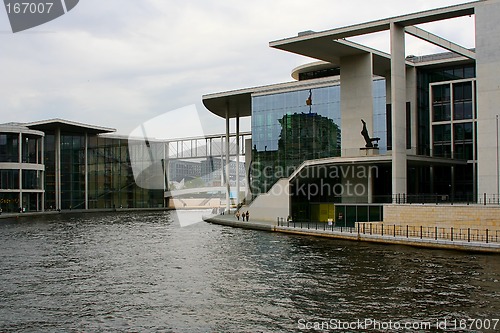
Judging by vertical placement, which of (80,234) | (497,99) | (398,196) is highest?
(497,99)

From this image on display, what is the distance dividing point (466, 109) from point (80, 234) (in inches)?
1631

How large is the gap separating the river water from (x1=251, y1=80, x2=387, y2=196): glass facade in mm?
21816

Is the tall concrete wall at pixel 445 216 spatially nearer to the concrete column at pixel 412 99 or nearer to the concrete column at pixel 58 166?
the concrete column at pixel 412 99

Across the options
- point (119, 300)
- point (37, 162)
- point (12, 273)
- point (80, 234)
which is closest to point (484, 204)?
point (119, 300)

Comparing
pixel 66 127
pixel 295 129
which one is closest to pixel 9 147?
pixel 66 127

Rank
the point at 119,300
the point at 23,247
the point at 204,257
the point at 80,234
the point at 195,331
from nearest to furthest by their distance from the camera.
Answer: the point at 195,331, the point at 119,300, the point at 204,257, the point at 23,247, the point at 80,234

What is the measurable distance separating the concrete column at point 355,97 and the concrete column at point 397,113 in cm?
678

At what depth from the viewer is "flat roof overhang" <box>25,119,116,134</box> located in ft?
312

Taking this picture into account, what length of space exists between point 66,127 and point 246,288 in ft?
271

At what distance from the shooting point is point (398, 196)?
47.0 m

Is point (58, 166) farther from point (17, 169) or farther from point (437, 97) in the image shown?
point (437, 97)

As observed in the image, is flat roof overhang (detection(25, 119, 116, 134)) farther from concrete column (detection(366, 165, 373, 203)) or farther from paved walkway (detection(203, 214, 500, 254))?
concrete column (detection(366, 165, 373, 203))

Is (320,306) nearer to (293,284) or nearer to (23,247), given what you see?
(293,284)

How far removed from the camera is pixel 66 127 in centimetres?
10019
